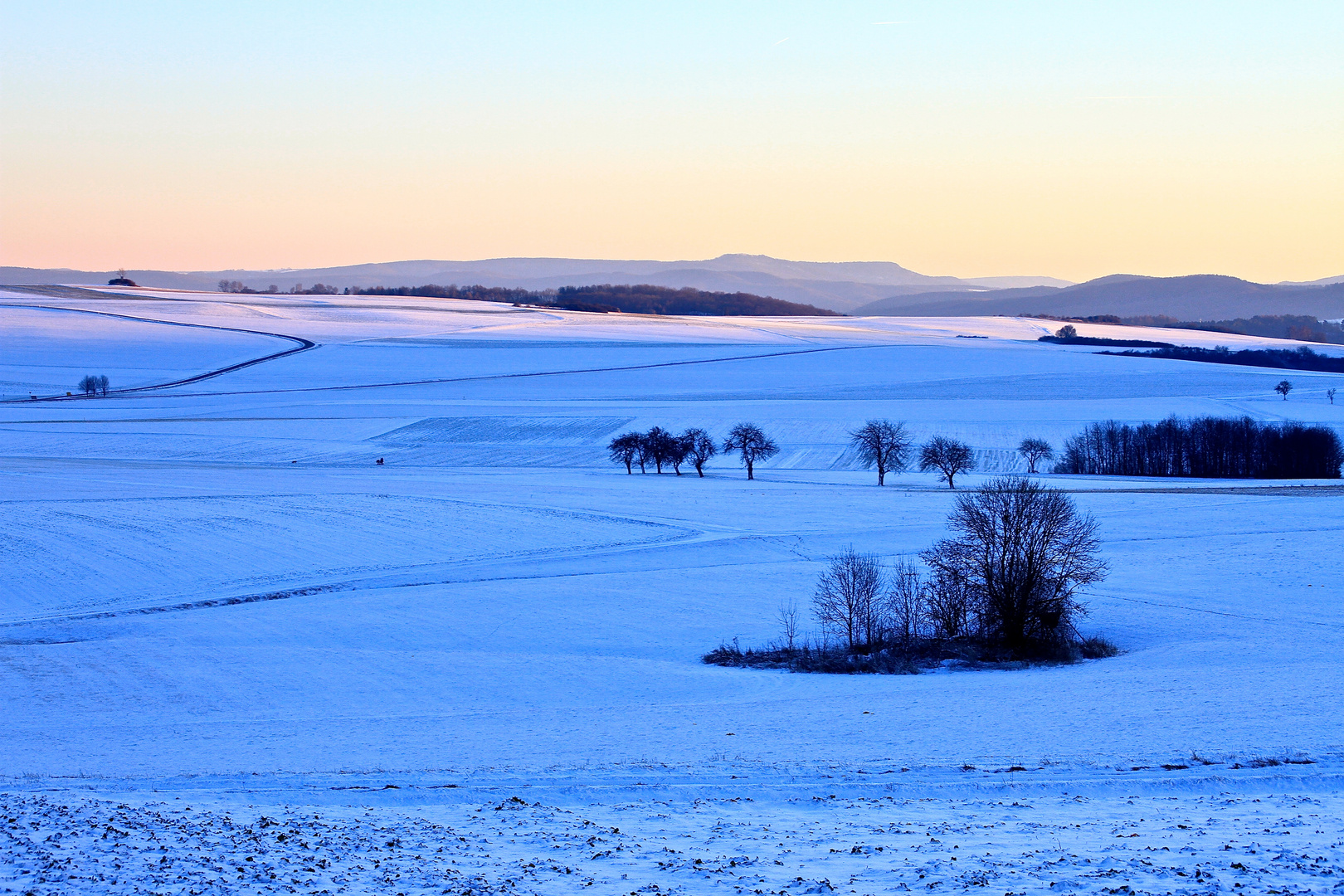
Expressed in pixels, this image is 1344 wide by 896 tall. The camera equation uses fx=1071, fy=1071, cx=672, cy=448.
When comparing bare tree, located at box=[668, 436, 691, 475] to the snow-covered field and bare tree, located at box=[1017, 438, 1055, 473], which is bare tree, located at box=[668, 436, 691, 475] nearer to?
the snow-covered field

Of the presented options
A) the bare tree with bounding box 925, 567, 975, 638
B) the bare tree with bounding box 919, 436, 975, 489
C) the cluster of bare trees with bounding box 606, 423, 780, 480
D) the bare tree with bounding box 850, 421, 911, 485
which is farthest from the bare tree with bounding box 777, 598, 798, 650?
the cluster of bare trees with bounding box 606, 423, 780, 480

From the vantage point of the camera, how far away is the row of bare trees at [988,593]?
25.3 meters

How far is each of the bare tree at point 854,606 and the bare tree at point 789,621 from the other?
0.58 metres

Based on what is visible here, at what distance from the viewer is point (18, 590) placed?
2753cm

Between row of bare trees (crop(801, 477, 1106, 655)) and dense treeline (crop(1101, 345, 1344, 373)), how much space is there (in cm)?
8537

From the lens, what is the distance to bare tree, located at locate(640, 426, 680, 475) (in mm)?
57156

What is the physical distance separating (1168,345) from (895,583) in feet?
341

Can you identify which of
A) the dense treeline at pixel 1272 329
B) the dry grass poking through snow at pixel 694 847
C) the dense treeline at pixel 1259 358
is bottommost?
the dry grass poking through snow at pixel 694 847

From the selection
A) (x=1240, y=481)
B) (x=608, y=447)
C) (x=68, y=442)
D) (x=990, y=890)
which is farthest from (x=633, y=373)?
(x=990, y=890)

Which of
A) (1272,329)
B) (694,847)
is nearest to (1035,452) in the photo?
(694,847)

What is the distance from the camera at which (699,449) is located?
5831 cm

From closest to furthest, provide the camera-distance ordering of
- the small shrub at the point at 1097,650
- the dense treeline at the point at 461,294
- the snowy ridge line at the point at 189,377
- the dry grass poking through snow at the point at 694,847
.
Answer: the dry grass poking through snow at the point at 694,847
the small shrub at the point at 1097,650
the snowy ridge line at the point at 189,377
the dense treeline at the point at 461,294

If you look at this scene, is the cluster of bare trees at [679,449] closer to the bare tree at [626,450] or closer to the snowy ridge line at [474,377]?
the bare tree at [626,450]

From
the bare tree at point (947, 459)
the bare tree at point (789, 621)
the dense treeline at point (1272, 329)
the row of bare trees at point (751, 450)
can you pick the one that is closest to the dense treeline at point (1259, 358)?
the dense treeline at point (1272, 329)
